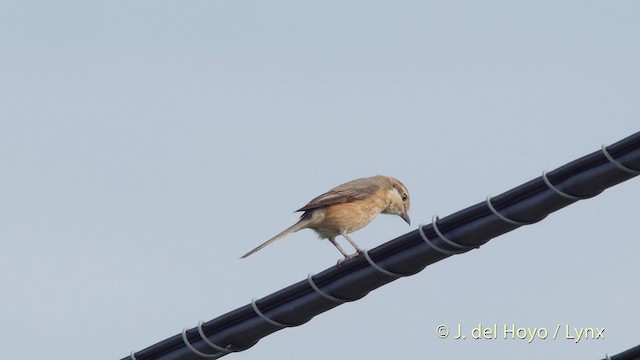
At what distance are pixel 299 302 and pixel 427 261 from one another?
1.20 meters

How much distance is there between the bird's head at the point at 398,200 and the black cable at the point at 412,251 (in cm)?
728

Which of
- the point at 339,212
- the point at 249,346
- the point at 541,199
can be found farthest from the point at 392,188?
the point at 541,199

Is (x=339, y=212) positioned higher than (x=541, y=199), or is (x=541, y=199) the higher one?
(x=339, y=212)

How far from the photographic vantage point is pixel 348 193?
16.8 m

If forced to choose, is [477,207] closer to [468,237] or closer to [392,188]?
[468,237]

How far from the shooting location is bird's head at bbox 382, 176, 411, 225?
1817 centimetres

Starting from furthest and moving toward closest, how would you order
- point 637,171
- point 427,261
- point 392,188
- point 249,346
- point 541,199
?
point 392,188, point 249,346, point 427,261, point 541,199, point 637,171

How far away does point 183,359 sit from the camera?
438 inches

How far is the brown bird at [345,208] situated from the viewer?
53.3 ft

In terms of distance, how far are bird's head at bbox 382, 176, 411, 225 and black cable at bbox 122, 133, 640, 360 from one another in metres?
7.28

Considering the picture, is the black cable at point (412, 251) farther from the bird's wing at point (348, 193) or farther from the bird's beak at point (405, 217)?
the bird's beak at point (405, 217)

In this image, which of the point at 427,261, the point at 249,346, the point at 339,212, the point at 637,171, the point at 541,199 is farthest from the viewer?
the point at 339,212

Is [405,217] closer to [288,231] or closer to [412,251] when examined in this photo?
[288,231]

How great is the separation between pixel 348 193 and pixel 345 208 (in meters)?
0.28
